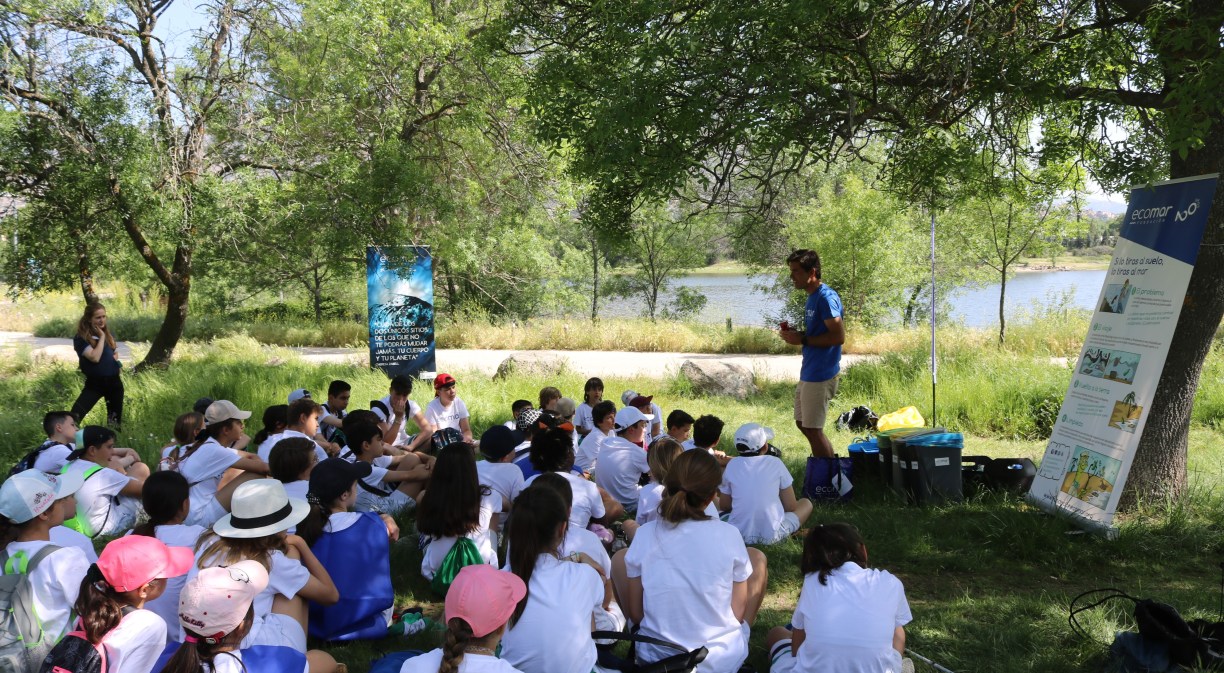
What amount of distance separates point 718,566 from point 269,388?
26.5 ft

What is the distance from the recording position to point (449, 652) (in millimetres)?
2502

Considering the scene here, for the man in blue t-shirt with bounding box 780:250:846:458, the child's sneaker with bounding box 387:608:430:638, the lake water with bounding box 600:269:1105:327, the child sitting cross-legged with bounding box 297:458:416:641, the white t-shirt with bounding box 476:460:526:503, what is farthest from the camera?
the lake water with bounding box 600:269:1105:327

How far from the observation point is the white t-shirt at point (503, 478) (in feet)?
15.4

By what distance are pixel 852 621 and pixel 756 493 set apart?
2.08 m

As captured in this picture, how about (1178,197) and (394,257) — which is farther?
(394,257)

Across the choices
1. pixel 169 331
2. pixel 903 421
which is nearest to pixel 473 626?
pixel 903 421

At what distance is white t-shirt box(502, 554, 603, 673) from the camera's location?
2.91 m

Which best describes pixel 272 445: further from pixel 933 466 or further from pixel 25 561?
pixel 933 466

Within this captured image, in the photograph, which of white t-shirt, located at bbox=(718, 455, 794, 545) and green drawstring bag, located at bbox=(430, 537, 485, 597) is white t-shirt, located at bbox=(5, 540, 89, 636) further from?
white t-shirt, located at bbox=(718, 455, 794, 545)

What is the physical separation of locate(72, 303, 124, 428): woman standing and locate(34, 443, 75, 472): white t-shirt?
3.41 m

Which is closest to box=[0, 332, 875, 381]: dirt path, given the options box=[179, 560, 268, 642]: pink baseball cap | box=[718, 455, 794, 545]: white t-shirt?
box=[718, 455, 794, 545]: white t-shirt

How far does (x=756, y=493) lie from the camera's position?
5074mm

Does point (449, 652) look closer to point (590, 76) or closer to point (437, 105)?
point (590, 76)

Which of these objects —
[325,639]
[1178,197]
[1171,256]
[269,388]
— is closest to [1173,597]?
[1171,256]
